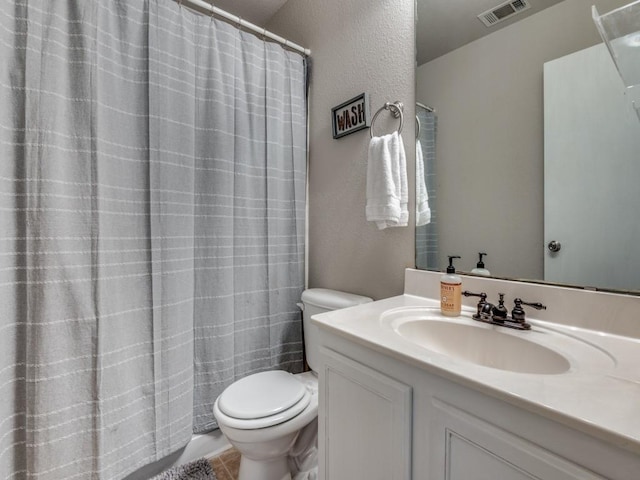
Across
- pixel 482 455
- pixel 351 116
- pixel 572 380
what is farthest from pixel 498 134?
pixel 482 455

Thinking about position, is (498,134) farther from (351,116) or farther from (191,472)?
(191,472)

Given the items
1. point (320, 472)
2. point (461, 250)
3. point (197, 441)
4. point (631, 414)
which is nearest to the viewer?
point (631, 414)

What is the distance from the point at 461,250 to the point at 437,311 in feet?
0.81

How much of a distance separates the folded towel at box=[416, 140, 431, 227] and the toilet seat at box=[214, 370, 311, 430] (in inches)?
33.9

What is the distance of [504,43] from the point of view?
980 millimetres

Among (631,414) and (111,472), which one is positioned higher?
(631,414)

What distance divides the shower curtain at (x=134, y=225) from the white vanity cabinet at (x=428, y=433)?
0.74m

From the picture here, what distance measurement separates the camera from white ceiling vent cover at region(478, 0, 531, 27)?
93 centimetres

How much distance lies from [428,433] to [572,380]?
0.30m

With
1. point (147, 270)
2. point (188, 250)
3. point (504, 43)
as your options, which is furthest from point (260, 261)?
point (504, 43)

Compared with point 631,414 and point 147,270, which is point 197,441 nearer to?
point 147,270

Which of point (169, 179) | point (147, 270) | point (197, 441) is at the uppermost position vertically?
point (169, 179)

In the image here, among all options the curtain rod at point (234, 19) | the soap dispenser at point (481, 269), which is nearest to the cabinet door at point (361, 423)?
the soap dispenser at point (481, 269)

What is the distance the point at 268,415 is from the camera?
3.62 ft
